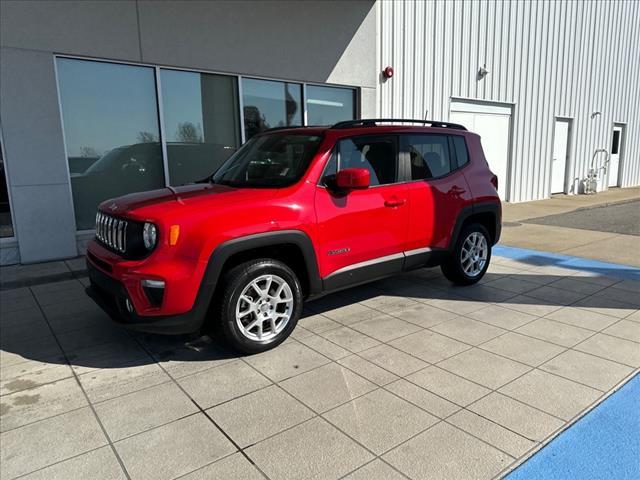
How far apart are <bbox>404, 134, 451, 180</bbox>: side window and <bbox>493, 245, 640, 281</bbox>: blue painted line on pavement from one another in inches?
102

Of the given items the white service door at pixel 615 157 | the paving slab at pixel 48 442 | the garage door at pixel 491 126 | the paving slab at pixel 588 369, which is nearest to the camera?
the paving slab at pixel 48 442

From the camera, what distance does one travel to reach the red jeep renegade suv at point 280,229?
3.34m

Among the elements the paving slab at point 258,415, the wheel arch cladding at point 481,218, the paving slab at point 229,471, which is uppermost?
the wheel arch cladding at point 481,218

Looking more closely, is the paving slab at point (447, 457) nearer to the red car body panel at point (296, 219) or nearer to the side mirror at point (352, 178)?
the red car body panel at point (296, 219)

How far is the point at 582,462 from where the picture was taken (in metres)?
2.45

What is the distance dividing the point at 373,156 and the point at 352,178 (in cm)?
71

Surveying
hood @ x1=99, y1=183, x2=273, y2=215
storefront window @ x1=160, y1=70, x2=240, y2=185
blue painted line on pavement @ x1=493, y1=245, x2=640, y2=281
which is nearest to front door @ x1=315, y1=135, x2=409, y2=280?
hood @ x1=99, y1=183, x2=273, y2=215

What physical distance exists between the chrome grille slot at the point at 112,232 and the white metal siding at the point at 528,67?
756 cm

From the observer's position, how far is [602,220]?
10.7 m

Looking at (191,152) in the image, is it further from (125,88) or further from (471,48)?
(471,48)

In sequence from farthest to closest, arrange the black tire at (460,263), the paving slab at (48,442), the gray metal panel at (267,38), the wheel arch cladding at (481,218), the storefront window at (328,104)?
the storefront window at (328,104), the gray metal panel at (267,38), the black tire at (460,263), the wheel arch cladding at (481,218), the paving slab at (48,442)

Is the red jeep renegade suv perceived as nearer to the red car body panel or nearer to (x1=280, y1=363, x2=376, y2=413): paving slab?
the red car body panel

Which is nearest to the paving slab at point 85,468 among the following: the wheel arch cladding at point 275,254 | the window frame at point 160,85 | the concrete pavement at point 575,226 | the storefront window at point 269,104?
the wheel arch cladding at point 275,254

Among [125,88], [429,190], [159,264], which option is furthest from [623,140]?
[159,264]
